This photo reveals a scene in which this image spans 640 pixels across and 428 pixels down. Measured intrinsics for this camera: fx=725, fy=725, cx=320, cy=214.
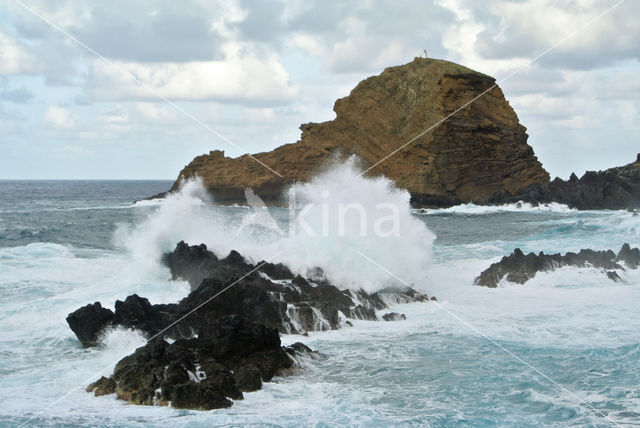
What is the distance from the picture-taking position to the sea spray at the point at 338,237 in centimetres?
1595

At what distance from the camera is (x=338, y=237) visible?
16969 millimetres

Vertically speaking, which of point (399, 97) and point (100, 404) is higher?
point (399, 97)

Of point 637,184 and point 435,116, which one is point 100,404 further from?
point 637,184

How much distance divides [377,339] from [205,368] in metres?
3.65

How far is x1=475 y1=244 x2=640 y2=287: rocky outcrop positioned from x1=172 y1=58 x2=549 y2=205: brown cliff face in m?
28.1

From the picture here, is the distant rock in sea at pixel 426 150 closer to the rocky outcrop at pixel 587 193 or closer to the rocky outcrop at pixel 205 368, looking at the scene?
the rocky outcrop at pixel 587 193

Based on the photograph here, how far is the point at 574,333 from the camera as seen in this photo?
11797 millimetres

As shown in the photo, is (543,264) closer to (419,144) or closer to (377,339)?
(377,339)

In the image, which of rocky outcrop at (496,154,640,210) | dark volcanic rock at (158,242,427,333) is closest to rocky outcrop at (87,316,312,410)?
dark volcanic rock at (158,242,427,333)

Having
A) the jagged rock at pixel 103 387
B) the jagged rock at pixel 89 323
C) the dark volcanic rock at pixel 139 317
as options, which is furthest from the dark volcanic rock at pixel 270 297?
the jagged rock at pixel 103 387

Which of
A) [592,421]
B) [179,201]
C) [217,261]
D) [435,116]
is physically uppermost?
[435,116]

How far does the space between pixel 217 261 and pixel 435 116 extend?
3448 cm

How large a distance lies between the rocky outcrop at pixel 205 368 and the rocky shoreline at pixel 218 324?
0.01 meters

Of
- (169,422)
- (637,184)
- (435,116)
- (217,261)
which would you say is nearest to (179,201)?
(217,261)
